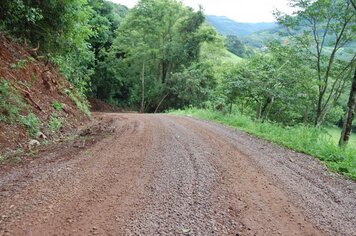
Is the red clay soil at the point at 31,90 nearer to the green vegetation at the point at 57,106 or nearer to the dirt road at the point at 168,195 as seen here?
the green vegetation at the point at 57,106

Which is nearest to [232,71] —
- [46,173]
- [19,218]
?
[46,173]

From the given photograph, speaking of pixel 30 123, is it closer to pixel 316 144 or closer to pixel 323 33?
pixel 316 144

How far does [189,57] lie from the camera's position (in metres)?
29.0

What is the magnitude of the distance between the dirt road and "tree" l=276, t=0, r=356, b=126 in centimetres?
806

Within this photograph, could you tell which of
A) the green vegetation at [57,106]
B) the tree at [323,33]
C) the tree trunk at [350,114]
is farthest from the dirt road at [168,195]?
the tree at [323,33]

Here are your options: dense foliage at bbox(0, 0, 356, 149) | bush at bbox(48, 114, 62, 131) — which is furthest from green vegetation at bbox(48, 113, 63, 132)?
dense foliage at bbox(0, 0, 356, 149)

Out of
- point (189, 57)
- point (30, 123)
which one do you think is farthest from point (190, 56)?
point (30, 123)

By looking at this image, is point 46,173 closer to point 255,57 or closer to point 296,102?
point 296,102

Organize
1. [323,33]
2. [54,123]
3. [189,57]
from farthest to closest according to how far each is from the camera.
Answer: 1. [189,57]
2. [323,33]
3. [54,123]

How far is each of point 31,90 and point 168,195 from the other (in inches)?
242

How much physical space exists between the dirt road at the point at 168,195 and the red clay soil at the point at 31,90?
95 cm

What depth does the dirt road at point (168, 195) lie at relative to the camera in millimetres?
3105

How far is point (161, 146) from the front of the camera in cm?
662

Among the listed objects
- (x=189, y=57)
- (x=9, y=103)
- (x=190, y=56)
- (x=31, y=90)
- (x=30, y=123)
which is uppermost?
(x=190, y=56)
